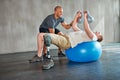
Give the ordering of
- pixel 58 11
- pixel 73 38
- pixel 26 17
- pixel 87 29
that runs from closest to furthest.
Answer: pixel 87 29 < pixel 73 38 < pixel 58 11 < pixel 26 17

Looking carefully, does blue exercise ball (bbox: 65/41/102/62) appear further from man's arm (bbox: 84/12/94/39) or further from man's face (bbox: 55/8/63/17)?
man's face (bbox: 55/8/63/17)

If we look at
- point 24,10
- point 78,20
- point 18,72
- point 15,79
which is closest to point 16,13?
point 24,10

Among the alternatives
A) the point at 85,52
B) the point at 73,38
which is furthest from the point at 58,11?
the point at 85,52

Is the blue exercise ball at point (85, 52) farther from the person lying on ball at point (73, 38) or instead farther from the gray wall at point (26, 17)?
the gray wall at point (26, 17)

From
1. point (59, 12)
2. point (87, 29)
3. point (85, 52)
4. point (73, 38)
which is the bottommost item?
point (85, 52)

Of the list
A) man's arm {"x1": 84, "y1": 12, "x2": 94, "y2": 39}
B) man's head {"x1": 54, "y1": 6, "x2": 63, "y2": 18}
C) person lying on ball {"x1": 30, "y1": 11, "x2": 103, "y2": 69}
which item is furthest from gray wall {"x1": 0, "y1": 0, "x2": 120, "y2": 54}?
man's arm {"x1": 84, "y1": 12, "x2": 94, "y2": 39}

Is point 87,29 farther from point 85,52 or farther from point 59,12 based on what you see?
point 59,12

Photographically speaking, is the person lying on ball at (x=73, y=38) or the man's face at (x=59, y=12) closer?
the person lying on ball at (x=73, y=38)

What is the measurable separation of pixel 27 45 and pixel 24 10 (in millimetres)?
1070

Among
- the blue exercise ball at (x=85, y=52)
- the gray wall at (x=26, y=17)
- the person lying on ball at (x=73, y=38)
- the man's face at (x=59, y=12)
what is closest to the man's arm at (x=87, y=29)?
the person lying on ball at (x=73, y=38)

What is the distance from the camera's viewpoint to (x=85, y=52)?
3.69m

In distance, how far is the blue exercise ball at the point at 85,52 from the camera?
3688 millimetres

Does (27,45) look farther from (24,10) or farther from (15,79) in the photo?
(15,79)

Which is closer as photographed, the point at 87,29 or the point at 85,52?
the point at 87,29
